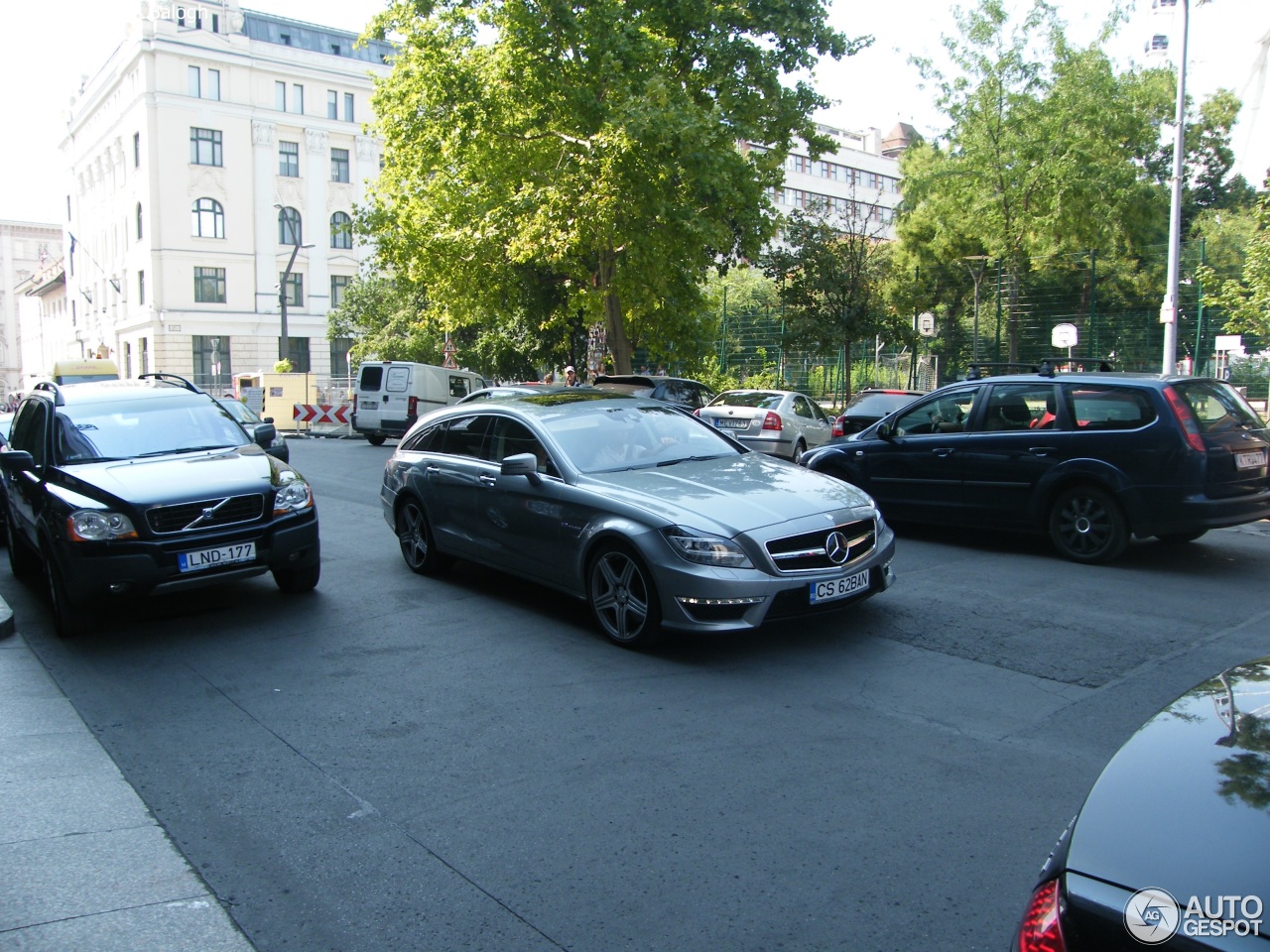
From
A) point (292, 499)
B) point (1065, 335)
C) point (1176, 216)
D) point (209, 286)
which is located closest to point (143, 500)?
point (292, 499)

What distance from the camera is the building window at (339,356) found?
6291 cm

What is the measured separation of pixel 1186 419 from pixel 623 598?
5.32 meters

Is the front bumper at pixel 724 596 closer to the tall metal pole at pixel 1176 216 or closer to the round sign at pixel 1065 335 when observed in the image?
the tall metal pole at pixel 1176 216

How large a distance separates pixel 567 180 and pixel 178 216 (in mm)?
44238

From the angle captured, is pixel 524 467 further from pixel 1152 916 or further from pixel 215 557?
pixel 1152 916

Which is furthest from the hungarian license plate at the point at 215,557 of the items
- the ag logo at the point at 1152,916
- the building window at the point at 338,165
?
the building window at the point at 338,165

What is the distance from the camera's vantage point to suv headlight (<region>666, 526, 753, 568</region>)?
6.13m

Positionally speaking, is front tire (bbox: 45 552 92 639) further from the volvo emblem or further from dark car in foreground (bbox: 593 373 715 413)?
dark car in foreground (bbox: 593 373 715 413)

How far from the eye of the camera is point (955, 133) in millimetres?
28875

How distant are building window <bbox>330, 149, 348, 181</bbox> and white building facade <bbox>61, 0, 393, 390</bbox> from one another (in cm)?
8

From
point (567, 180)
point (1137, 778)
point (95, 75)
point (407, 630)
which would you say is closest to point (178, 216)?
point (95, 75)

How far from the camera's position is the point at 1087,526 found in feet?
30.1

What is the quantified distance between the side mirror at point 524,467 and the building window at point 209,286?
189 feet

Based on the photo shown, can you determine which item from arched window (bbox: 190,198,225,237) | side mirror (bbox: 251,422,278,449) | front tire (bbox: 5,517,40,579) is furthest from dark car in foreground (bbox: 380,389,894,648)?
arched window (bbox: 190,198,225,237)
